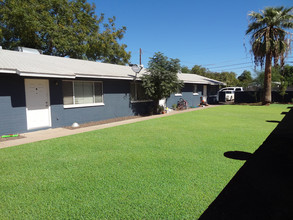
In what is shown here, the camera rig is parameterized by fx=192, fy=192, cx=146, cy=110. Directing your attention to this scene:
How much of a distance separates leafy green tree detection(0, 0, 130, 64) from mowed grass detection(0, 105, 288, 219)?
18160 mm

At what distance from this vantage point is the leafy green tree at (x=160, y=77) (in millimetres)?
12820

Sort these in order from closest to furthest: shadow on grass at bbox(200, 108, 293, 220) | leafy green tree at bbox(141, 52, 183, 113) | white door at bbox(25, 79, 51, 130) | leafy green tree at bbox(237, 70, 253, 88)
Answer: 1. shadow on grass at bbox(200, 108, 293, 220)
2. white door at bbox(25, 79, 51, 130)
3. leafy green tree at bbox(141, 52, 183, 113)
4. leafy green tree at bbox(237, 70, 253, 88)

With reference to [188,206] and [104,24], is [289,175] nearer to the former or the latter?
[188,206]

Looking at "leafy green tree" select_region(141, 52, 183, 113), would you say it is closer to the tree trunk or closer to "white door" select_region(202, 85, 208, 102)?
"white door" select_region(202, 85, 208, 102)

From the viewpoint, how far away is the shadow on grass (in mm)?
1101

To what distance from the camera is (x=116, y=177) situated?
12.4ft

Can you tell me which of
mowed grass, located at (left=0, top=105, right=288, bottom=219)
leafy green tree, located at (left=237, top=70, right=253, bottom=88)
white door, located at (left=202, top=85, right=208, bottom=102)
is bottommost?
mowed grass, located at (left=0, top=105, right=288, bottom=219)

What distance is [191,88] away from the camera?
20094mm

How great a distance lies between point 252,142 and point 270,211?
18.2ft

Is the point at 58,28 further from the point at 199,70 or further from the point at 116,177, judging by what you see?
the point at 199,70

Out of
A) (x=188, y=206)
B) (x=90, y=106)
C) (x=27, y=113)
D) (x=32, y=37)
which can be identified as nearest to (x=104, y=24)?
(x=32, y=37)

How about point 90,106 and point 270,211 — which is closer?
point 270,211

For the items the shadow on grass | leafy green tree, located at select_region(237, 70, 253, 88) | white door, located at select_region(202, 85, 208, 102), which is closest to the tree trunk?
leafy green tree, located at select_region(237, 70, 253, 88)

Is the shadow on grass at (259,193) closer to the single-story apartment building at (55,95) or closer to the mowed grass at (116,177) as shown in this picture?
the mowed grass at (116,177)
